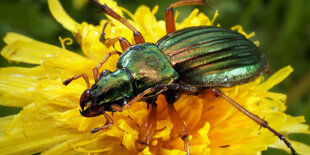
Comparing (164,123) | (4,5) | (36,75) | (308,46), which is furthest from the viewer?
(308,46)

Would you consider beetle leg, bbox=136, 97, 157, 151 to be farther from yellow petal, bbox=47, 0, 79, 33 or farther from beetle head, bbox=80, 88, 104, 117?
yellow petal, bbox=47, 0, 79, 33

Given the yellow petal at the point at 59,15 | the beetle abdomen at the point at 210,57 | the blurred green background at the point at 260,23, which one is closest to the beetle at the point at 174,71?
the beetle abdomen at the point at 210,57

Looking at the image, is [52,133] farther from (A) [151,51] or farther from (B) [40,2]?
(B) [40,2]

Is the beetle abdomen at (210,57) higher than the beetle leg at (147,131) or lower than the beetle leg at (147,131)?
higher

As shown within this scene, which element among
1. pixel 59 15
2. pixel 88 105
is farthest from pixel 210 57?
pixel 59 15

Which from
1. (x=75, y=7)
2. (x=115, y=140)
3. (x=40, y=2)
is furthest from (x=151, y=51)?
(x=40, y=2)

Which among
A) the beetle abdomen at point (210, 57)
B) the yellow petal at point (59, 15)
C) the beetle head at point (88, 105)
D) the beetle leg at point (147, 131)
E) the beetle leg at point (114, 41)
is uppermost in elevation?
the yellow petal at point (59, 15)

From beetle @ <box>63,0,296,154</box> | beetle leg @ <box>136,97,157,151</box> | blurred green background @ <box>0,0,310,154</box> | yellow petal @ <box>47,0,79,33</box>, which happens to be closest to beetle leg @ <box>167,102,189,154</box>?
beetle @ <box>63,0,296,154</box>

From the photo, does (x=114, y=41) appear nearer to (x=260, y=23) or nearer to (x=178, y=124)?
(x=178, y=124)

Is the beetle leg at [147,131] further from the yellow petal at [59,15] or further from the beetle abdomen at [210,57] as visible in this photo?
the yellow petal at [59,15]
